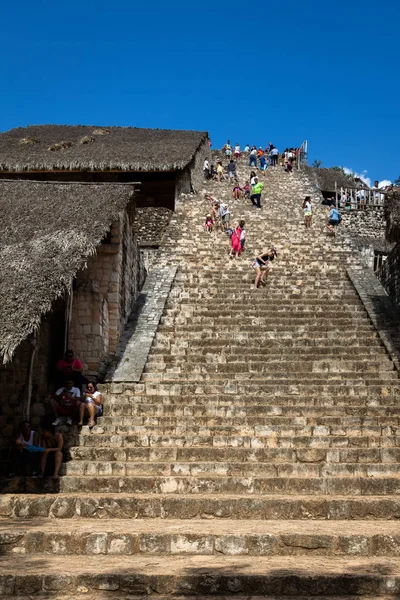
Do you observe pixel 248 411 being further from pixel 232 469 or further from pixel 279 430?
pixel 232 469

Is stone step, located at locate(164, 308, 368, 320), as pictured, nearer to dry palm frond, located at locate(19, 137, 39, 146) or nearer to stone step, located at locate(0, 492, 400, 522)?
stone step, located at locate(0, 492, 400, 522)

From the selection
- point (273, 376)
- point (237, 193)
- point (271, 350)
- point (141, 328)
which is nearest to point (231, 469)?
point (273, 376)

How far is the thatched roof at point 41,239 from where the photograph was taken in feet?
23.3

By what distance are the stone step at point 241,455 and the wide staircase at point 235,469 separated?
0.02m

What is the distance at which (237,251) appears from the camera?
1488 cm

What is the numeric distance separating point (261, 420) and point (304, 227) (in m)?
10.2

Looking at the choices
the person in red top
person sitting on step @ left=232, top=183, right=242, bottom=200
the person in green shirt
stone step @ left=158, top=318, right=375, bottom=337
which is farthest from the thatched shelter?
the person in red top

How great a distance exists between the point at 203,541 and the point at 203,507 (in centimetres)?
88

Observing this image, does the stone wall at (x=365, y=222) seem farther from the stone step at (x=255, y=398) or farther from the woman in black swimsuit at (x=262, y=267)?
the stone step at (x=255, y=398)

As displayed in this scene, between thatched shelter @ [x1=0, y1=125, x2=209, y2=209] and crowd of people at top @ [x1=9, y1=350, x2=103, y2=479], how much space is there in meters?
11.0

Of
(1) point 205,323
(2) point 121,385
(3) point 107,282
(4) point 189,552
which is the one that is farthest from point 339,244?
(4) point 189,552

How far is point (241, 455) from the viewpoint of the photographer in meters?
7.04

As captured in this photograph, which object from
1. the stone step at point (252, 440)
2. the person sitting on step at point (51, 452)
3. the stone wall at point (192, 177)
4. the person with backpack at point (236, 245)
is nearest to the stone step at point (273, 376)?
the stone step at point (252, 440)

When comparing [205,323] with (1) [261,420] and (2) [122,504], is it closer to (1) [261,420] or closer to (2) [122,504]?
(1) [261,420]
